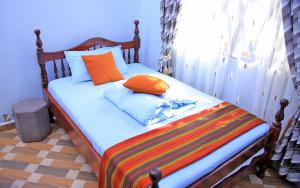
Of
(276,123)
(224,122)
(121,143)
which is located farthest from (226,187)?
(121,143)

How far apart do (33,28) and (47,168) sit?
1.52 metres

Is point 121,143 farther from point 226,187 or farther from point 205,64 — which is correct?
point 205,64

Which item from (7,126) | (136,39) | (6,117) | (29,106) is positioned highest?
(136,39)

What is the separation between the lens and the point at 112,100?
2.19m

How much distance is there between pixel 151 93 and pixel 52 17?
1512 mm

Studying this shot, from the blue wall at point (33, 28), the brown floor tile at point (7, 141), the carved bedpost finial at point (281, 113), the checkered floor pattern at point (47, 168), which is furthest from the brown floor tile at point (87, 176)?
the carved bedpost finial at point (281, 113)

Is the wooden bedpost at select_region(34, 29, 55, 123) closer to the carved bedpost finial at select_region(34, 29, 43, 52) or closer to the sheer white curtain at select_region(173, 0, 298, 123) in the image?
the carved bedpost finial at select_region(34, 29, 43, 52)

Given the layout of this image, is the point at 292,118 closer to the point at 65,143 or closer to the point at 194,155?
the point at 194,155

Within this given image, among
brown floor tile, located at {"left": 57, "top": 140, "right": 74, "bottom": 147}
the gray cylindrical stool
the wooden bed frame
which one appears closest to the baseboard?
the gray cylindrical stool

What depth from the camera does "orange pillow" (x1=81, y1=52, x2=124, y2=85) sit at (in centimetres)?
257

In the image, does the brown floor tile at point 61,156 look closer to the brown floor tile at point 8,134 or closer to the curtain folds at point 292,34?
the brown floor tile at point 8,134

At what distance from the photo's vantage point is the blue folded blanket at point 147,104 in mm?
1895

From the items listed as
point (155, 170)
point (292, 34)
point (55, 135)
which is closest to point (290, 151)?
point (292, 34)

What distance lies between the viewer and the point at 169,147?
1.61 m
